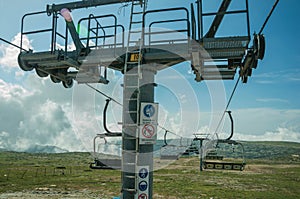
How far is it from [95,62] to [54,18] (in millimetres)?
1662

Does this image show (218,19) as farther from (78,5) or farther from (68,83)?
(68,83)

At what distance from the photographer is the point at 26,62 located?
773 cm

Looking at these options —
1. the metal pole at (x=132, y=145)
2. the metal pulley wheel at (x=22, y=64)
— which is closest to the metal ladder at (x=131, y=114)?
the metal pole at (x=132, y=145)

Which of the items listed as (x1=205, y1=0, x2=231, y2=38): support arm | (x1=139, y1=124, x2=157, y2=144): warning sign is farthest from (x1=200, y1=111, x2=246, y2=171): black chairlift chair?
(x1=205, y1=0, x2=231, y2=38): support arm

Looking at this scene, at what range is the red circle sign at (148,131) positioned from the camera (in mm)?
6750

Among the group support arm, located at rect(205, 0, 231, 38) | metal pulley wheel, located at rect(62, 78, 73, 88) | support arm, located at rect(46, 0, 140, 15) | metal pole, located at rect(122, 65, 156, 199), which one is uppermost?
support arm, located at rect(46, 0, 140, 15)

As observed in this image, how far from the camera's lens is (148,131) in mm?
6820

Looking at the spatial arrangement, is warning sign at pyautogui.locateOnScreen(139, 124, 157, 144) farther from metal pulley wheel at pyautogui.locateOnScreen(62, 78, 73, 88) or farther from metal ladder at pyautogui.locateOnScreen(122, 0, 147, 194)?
metal pulley wheel at pyautogui.locateOnScreen(62, 78, 73, 88)

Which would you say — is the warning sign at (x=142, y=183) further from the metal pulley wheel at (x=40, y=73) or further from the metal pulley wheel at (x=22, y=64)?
the metal pulley wheel at (x=22, y=64)

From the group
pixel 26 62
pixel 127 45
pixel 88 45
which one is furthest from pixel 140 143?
pixel 26 62

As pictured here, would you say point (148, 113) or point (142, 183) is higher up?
point (148, 113)

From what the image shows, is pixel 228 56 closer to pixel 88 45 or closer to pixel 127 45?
pixel 127 45

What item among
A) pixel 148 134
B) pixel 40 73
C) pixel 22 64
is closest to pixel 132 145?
pixel 148 134

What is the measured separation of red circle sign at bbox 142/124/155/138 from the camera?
6.75 metres
